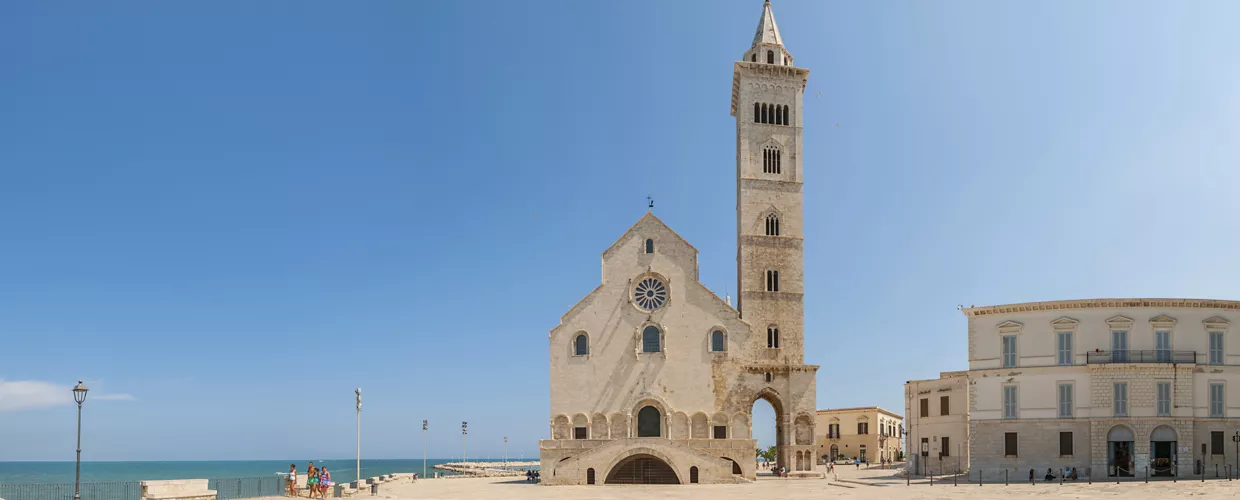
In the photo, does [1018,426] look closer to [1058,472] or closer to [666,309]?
[1058,472]

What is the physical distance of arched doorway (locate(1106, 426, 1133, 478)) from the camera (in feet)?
155

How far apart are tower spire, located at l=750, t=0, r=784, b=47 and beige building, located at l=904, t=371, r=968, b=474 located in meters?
24.0

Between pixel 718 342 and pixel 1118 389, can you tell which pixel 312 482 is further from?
pixel 1118 389

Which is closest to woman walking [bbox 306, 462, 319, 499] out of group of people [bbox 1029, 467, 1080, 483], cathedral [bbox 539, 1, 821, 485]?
cathedral [bbox 539, 1, 821, 485]

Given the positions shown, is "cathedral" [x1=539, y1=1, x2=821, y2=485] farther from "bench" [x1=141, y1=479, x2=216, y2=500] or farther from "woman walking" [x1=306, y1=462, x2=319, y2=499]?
"bench" [x1=141, y1=479, x2=216, y2=500]

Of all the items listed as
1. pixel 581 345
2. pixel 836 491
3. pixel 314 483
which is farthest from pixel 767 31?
pixel 314 483

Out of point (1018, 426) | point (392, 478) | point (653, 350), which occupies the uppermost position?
point (653, 350)

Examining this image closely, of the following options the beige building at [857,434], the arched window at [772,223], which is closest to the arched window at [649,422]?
the arched window at [772,223]

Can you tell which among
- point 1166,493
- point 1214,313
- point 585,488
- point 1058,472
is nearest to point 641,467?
point 585,488

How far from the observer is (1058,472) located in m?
47.5

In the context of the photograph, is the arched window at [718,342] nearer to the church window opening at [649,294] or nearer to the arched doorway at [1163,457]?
the church window opening at [649,294]

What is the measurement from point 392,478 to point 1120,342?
40.8m

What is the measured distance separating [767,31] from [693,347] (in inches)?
882

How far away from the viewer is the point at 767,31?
6538 cm
